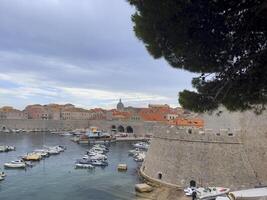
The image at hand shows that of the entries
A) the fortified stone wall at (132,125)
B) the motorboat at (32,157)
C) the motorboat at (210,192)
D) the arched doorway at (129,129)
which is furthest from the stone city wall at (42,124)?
the motorboat at (210,192)

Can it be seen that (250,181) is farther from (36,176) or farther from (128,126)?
(128,126)

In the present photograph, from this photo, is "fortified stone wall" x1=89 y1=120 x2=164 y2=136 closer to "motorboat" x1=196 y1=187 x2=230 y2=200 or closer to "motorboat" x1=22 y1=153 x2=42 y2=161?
"motorboat" x1=22 y1=153 x2=42 y2=161

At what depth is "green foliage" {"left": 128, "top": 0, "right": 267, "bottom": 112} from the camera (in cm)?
824

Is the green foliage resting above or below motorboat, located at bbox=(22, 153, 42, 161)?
above

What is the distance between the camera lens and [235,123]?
971 inches

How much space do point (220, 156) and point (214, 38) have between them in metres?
14.9

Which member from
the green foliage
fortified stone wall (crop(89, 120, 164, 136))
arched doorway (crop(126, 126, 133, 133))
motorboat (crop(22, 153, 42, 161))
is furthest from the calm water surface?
arched doorway (crop(126, 126, 133, 133))

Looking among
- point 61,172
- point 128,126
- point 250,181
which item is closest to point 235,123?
point 250,181

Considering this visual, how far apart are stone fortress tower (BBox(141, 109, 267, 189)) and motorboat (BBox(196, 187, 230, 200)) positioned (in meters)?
1.30

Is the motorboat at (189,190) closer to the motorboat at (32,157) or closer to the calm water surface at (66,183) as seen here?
the calm water surface at (66,183)

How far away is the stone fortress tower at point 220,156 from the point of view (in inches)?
872

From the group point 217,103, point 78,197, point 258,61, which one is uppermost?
point 258,61

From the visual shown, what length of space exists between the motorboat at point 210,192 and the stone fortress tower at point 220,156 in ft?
4.27

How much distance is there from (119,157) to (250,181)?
21.9m
